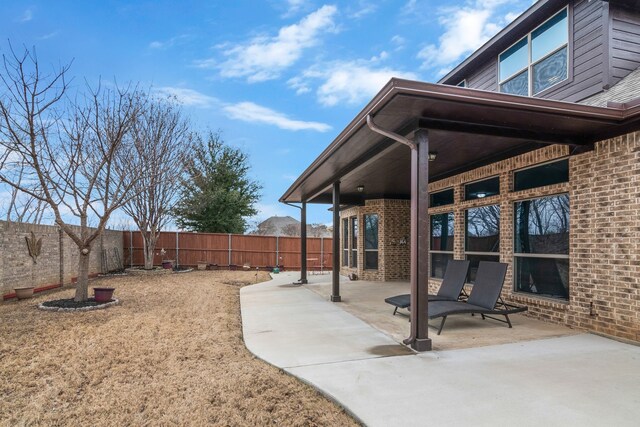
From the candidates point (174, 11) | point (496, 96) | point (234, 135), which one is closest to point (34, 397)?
point (496, 96)

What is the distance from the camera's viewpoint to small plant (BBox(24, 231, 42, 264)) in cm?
955

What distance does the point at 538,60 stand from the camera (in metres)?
6.95

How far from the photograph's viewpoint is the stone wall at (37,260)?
28.7ft

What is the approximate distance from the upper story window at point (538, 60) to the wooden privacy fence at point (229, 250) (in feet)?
40.6

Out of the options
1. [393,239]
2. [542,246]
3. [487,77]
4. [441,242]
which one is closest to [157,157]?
[393,239]

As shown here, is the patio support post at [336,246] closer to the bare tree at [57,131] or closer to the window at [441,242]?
the window at [441,242]

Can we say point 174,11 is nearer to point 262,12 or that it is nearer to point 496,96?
point 262,12

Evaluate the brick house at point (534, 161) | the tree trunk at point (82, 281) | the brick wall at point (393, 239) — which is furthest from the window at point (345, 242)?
the tree trunk at point (82, 281)

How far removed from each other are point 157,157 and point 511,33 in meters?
12.3

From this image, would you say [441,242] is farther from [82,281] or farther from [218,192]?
[218,192]

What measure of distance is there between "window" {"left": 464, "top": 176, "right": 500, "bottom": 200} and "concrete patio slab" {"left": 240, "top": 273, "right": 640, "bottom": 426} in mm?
3037

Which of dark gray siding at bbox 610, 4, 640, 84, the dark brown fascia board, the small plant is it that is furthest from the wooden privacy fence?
dark gray siding at bbox 610, 4, 640, 84

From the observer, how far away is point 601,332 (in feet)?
16.0

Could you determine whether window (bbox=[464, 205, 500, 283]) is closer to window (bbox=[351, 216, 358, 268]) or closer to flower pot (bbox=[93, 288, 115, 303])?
window (bbox=[351, 216, 358, 268])
